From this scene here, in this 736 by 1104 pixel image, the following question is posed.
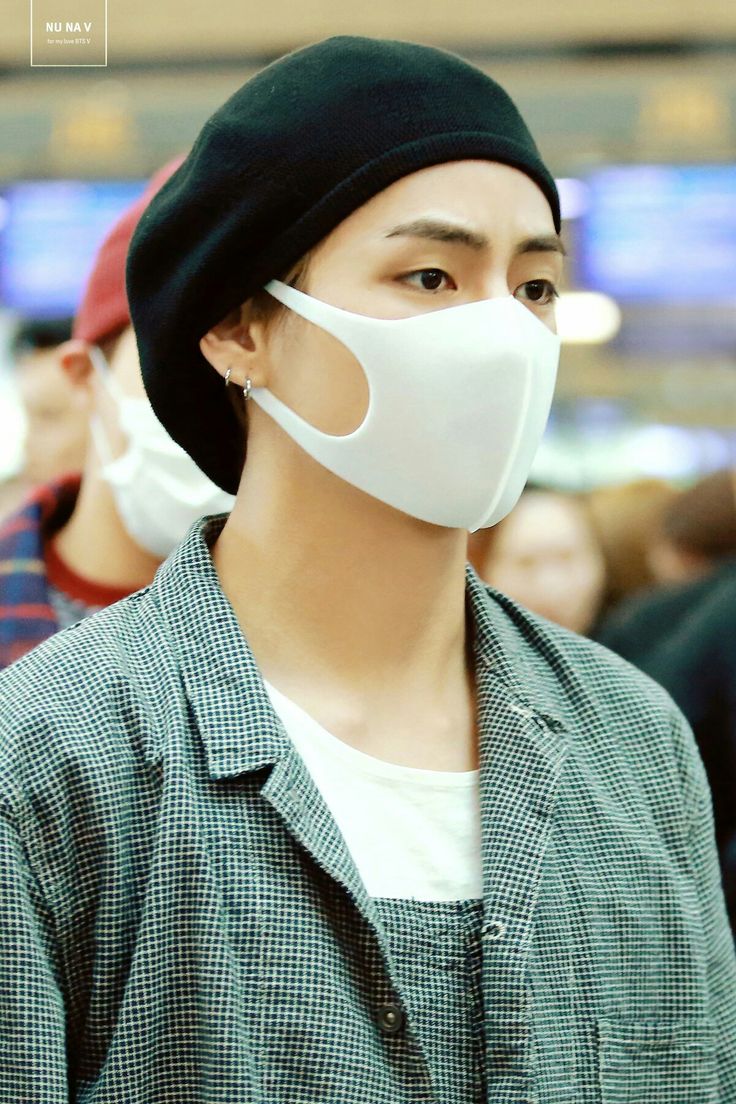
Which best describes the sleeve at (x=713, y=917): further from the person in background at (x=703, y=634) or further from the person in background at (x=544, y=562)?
the person in background at (x=544, y=562)

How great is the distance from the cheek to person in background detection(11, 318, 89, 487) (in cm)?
201

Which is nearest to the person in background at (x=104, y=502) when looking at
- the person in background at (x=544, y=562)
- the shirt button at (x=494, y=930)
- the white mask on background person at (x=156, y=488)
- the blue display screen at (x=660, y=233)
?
the white mask on background person at (x=156, y=488)

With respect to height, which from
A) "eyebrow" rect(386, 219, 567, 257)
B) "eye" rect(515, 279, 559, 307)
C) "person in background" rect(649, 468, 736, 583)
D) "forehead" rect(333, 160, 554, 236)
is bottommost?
"person in background" rect(649, 468, 736, 583)

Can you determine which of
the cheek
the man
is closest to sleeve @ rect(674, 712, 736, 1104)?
the man

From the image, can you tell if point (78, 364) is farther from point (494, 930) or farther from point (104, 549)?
point (494, 930)

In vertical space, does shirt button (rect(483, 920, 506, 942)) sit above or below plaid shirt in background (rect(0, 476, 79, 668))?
above

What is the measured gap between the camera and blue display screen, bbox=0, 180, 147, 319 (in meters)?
7.46

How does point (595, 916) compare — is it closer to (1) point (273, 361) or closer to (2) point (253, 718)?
(2) point (253, 718)

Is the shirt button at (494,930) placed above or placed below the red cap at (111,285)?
below

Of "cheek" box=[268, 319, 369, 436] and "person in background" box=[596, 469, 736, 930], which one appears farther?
"person in background" box=[596, 469, 736, 930]

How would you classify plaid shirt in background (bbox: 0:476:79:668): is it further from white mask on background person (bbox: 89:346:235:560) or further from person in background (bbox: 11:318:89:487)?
person in background (bbox: 11:318:89:487)

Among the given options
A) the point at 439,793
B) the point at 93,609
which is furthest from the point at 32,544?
the point at 439,793

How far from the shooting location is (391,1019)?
1.47 m

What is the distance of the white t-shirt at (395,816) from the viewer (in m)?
1.56
